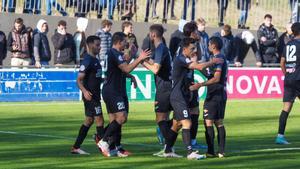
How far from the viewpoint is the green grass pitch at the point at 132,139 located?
616 inches

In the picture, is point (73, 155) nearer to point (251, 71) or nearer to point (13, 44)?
point (13, 44)

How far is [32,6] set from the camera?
107ft

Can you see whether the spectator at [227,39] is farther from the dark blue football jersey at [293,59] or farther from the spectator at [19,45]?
the dark blue football jersey at [293,59]

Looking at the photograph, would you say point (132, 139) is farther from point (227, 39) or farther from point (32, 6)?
point (32, 6)

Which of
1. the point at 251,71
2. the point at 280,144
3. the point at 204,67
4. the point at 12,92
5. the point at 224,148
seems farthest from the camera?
the point at 251,71

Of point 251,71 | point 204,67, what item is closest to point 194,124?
point 204,67

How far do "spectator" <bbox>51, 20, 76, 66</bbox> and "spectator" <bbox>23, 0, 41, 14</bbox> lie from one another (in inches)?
106

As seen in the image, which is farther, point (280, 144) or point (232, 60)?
point (232, 60)

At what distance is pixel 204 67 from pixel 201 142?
11.6 feet

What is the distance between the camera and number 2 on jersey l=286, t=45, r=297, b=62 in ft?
63.2

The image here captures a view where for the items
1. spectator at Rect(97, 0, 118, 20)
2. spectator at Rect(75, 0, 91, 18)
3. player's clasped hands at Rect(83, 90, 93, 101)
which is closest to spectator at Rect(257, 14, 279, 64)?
spectator at Rect(97, 0, 118, 20)

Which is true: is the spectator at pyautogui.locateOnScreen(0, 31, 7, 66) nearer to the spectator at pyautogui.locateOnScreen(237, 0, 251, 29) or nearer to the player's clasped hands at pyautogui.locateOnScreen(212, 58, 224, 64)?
the spectator at pyautogui.locateOnScreen(237, 0, 251, 29)

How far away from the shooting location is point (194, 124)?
17.9 meters

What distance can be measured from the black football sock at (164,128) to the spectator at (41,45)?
41.9 feet
